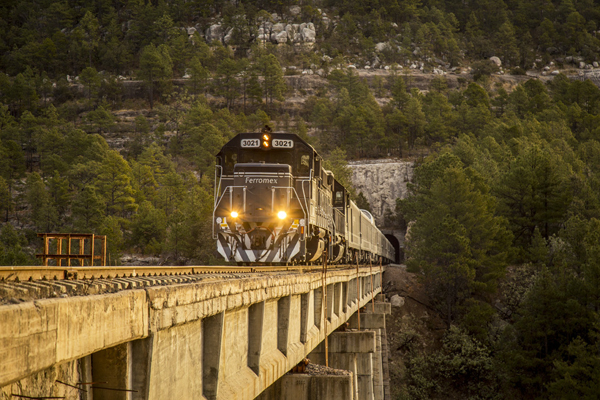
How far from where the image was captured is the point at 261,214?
1738 cm

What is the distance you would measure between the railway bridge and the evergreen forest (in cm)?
2336

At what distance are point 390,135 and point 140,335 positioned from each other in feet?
319

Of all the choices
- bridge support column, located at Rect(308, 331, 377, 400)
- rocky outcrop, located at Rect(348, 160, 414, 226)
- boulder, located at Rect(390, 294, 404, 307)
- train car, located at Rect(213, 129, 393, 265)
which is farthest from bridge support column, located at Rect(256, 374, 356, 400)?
rocky outcrop, located at Rect(348, 160, 414, 226)

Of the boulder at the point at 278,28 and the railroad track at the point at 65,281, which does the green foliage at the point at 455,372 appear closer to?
the railroad track at the point at 65,281

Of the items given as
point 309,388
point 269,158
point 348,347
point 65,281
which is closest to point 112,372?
point 65,281

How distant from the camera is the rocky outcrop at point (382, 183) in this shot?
75375 mm

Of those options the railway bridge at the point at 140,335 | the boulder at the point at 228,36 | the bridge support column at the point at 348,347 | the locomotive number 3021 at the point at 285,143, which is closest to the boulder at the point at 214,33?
the boulder at the point at 228,36

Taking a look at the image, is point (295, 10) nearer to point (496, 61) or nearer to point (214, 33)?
point (214, 33)

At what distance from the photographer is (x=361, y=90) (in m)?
110

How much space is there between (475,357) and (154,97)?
10434 cm

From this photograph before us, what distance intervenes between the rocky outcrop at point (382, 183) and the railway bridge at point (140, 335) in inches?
2614

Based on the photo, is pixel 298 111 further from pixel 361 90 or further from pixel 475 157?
pixel 475 157

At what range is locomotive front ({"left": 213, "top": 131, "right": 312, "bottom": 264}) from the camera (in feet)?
56.7

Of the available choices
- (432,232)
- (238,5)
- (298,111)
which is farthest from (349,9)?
(432,232)
